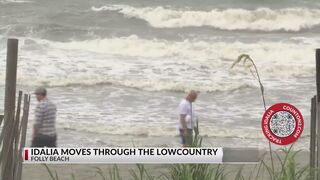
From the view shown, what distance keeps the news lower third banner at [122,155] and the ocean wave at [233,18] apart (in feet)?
16.6

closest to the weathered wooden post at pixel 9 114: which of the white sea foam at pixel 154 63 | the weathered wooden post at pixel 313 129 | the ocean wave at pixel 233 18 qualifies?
the weathered wooden post at pixel 313 129

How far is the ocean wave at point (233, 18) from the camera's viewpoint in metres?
9.58

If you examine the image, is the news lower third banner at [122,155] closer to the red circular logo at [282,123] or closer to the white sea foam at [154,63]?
the red circular logo at [282,123]

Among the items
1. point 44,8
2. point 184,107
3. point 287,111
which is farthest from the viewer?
point 44,8

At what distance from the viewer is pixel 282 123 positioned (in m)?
5.08

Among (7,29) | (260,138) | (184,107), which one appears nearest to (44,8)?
(7,29)

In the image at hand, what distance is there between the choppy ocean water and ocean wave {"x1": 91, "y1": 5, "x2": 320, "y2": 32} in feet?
0.06

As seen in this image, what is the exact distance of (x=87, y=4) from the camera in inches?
367

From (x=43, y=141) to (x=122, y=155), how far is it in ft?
8.36

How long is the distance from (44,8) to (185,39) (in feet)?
7.41

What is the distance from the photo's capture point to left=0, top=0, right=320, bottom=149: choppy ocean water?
8914mm

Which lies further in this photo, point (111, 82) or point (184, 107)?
point (111, 82)

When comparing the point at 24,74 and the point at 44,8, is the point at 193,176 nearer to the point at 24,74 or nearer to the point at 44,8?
the point at 24,74

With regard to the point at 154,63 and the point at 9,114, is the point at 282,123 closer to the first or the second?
the point at 9,114
